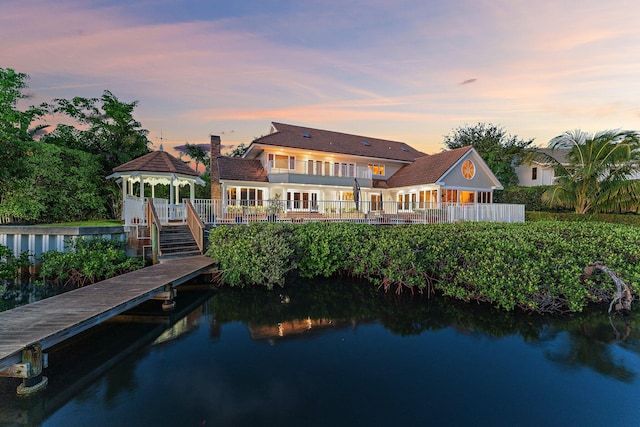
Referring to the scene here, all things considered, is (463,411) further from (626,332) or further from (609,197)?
(609,197)

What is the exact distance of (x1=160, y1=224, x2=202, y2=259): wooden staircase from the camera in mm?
10844

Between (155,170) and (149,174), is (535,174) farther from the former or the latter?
(149,174)

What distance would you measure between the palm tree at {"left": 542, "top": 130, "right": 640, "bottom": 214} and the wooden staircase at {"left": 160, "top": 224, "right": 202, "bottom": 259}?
19.2m

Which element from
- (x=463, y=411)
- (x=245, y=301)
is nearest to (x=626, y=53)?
(x=463, y=411)

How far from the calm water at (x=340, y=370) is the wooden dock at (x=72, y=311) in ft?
2.48

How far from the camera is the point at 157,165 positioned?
1427 cm

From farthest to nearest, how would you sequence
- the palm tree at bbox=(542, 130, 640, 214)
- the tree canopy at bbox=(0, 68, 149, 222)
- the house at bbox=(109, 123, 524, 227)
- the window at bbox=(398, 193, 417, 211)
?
the window at bbox=(398, 193, 417, 211), the house at bbox=(109, 123, 524, 227), the tree canopy at bbox=(0, 68, 149, 222), the palm tree at bbox=(542, 130, 640, 214)

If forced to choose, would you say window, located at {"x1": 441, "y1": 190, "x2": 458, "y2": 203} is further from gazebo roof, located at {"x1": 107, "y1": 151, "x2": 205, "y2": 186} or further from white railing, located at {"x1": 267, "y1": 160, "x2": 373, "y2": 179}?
gazebo roof, located at {"x1": 107, "y1": 151, "x2": 205, "y2": 186}

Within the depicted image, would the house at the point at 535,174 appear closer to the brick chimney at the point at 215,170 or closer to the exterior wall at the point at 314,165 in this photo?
the exterior wall at the point at 314,165

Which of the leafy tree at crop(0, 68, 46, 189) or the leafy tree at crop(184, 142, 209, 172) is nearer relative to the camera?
the leafy tree at crop(0, 68, 46, 189)

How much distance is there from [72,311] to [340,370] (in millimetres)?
5020

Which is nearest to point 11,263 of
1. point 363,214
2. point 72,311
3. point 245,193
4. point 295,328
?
point 72,311

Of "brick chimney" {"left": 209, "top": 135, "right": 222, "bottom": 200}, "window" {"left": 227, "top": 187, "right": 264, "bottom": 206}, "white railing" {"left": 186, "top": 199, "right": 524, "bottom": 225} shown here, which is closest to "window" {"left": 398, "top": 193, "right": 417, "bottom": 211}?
"white railing" {"left": 186, "top": 199, "right": 524, "bottom": 225}

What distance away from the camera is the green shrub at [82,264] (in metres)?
9.56
